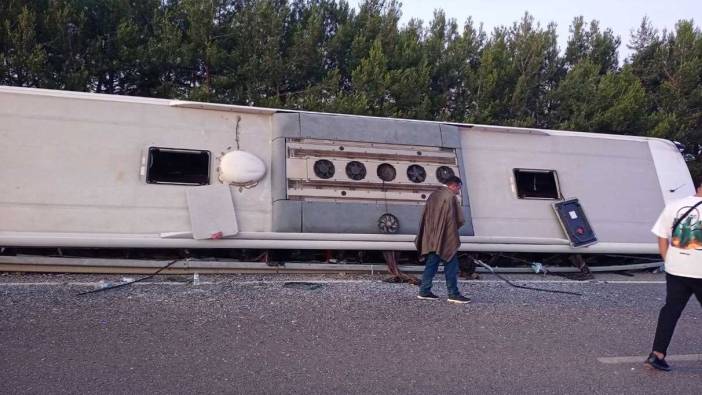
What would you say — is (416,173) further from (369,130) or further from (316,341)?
(316,341)

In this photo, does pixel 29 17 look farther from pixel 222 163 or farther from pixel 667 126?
pixel 667 126

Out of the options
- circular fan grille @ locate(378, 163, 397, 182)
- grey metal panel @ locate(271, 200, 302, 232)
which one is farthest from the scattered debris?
circular fan grille @ locate(378, 163, 397, 182)

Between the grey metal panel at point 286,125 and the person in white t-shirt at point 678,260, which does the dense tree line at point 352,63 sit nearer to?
the grey metal panel at point 286,125

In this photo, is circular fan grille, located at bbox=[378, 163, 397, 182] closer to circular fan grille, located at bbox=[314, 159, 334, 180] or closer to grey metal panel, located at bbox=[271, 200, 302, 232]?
circular fan grille, located at bbox=[314, 159, 334, 180]

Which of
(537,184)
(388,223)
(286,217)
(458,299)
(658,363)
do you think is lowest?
(658,363)

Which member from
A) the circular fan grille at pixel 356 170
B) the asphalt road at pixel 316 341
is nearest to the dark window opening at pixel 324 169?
the circular fan grille at pixel 356 170

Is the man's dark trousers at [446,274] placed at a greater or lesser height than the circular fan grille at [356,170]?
lesser

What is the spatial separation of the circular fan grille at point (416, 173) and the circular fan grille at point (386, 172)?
0.26 m

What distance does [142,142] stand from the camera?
8422mm

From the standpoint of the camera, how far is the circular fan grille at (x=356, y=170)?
30.1 feet

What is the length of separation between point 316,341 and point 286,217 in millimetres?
3368

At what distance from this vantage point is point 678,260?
4.89 m

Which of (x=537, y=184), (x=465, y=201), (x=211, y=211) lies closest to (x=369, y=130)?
(x=465, y=201)

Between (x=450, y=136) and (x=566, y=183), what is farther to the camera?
(x=566, y=183)
